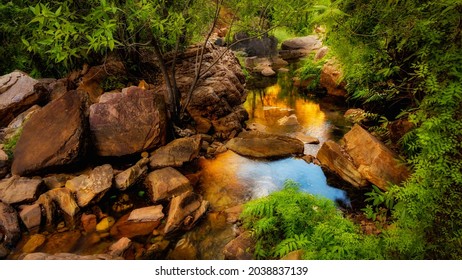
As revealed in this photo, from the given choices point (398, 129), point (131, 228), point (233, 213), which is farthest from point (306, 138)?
point (131, 228)

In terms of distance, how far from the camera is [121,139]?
23.1ft

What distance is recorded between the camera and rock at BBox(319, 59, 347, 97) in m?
12.4

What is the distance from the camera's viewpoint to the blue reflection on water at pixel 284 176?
6578mm

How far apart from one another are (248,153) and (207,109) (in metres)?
2.29

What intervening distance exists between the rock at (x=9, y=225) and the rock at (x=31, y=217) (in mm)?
121

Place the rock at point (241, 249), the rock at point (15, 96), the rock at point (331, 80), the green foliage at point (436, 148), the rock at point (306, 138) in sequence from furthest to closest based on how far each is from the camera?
1. the rock at point (331, 80)
2. the rock at point (306, 138)
3. the rock at point (15, 96)
4. the rock at point (241, 249)
5. the green foliage at point (436, 148)

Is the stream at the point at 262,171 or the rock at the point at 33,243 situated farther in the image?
the stream at the point at 262,171

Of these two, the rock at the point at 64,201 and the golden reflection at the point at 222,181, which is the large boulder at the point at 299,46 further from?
the rock at the point at 64,201

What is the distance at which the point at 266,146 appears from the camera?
8375 millimetres

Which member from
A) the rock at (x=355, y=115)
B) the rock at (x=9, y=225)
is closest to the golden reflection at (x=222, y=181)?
the rock at (x=9, y=225)

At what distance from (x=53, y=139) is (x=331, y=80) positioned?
10.9 meters

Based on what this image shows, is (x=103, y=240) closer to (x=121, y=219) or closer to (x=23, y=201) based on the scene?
(x=121, y=219)

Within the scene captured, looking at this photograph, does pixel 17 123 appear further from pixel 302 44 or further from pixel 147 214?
pixel 302 44
